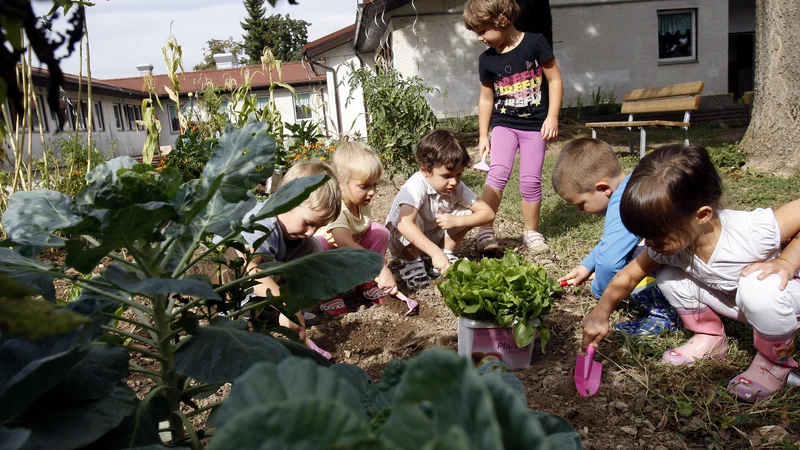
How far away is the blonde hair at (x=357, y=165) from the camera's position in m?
3.41

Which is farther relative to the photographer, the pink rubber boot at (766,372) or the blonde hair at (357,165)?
the blonde hair at (357,165)

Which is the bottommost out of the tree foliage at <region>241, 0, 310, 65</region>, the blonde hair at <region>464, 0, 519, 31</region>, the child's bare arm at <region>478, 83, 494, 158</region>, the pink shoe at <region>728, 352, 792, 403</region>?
the pink shoe at <region>728, 352, 792, 403</region>

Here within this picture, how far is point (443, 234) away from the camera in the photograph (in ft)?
12.9

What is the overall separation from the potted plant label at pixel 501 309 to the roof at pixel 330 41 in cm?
1533

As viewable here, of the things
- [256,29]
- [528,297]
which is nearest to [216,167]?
[528,297]

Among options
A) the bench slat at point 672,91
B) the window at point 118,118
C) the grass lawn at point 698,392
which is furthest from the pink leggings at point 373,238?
the window at point 118,118

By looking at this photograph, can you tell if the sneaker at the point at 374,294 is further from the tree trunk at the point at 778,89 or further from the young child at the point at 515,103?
the tree trunk at the point at 778,89

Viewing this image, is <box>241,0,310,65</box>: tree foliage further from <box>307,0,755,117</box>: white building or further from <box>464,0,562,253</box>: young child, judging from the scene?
<box>464,0,562,253</box>: young child

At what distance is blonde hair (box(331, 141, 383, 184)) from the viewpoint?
3.41m

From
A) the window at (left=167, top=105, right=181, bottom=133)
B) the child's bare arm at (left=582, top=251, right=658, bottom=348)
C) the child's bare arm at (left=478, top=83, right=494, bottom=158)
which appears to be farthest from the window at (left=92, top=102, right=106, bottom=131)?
the child's bare arm at (left=582, top=251, right=658, bottom=348)

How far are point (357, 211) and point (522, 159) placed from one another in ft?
4.21

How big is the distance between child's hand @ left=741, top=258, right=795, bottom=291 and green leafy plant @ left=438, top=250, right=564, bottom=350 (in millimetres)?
661

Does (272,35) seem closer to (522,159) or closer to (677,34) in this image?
(677,34)

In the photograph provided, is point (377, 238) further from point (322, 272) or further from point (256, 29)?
point (256, 29)
